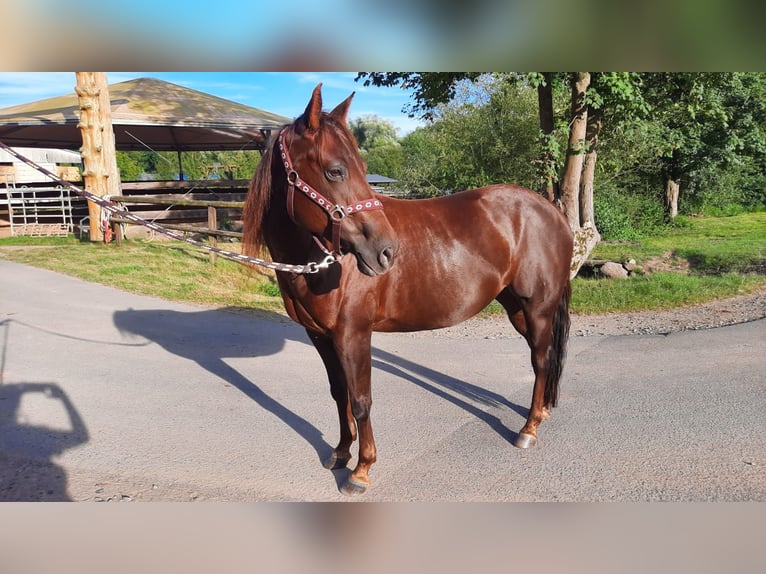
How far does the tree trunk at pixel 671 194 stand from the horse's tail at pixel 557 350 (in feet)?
64.2

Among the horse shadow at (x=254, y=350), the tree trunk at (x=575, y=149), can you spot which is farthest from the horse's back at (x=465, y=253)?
the tree trunk at (x=575, y=149)

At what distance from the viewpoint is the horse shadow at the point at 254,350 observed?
13.2 feet

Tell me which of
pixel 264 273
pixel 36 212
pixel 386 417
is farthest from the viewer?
pixel 36 212

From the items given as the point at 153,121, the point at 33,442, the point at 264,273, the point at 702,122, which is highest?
the point at 153,121

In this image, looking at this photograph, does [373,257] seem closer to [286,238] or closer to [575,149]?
[286,238]

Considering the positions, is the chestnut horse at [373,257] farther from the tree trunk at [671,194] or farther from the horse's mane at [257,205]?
the tree trunk at [671,194]

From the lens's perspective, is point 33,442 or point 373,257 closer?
point 373,257

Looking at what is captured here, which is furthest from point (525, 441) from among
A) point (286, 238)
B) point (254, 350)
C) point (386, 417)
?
point (254, 350)

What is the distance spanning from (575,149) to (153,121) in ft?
36.3

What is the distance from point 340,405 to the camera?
3338 millimetres

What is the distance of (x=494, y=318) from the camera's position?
7328mm
